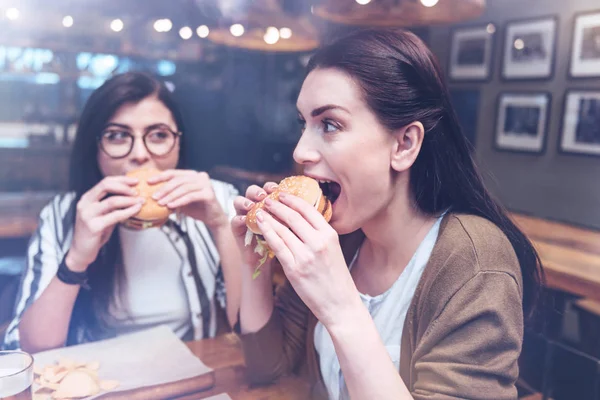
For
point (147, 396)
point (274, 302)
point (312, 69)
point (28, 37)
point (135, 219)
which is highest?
point (28, 37)

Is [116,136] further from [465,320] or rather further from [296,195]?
[465,320]

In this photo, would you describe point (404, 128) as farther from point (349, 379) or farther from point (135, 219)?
point (135, 219)

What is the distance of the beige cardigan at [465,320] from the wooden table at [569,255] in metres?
0.72

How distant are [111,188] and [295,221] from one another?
25.2 inches

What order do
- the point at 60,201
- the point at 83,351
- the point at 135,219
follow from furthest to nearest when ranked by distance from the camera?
1. the point at 60,201
2. the point at 135,219
3. the point at 83,351

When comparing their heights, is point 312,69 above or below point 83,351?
above

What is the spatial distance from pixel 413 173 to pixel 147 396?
698 millimetres

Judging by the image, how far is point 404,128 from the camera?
1.00m

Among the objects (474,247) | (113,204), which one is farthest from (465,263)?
(113,204)

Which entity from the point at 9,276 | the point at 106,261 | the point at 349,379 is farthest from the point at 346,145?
the point at 9,276

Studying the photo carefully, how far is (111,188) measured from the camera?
1282mm

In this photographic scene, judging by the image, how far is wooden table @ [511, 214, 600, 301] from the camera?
1.65 m


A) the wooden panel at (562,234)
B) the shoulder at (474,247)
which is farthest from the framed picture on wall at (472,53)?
the shoulder at (474,247)

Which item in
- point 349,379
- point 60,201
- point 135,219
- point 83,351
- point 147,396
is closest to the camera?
point 349,379
